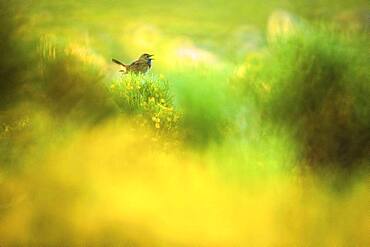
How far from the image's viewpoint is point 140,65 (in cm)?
192

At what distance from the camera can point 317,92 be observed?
184 cm

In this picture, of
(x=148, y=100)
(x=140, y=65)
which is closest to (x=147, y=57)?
(x=140, y=65)

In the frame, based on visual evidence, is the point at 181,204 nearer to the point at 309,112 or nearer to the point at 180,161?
the point at 180,161

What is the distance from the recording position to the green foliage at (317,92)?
183 centimetres

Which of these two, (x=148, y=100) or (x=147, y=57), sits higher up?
(x=147, y=57)

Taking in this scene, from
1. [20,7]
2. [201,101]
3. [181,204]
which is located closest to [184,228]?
[181,204]

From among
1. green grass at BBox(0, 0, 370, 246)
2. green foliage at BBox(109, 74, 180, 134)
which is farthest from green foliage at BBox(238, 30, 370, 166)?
green foliage at BBox(109, 74, 180, 134)

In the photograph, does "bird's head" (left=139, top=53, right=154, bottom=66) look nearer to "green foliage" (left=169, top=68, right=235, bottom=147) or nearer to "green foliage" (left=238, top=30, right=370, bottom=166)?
"green foliage" (left=169, top=68, right=235, bottom=147)

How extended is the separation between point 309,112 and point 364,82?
0.73ft

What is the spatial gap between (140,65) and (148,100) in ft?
0.46

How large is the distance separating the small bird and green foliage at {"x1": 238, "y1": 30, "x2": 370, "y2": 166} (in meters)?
0.37

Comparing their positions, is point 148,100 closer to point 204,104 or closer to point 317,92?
point 204,104

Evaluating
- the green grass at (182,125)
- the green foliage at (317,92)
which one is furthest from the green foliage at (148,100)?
the green foliage at (317,92)

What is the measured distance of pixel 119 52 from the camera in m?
1.93
